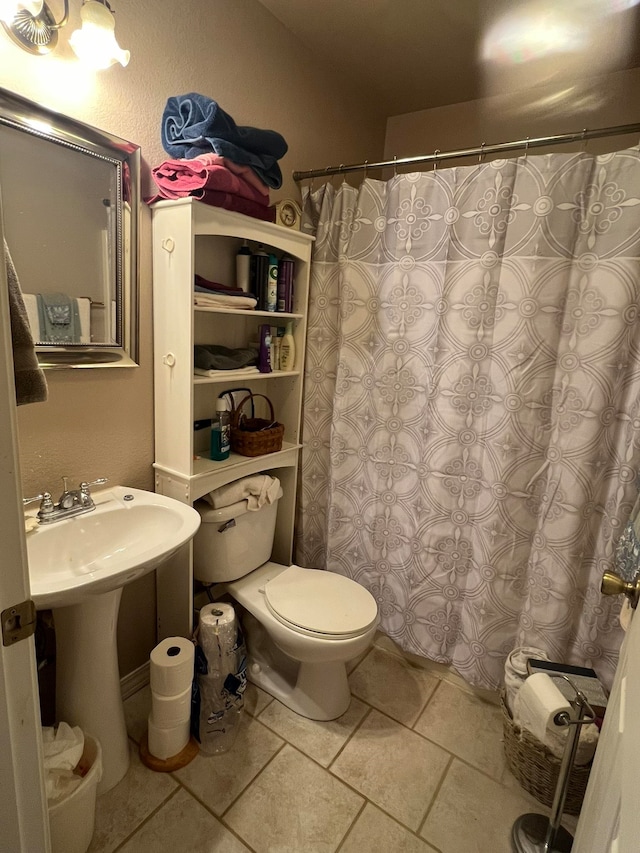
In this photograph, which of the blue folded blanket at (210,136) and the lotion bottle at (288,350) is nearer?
the blue folded blanket at (210,136)

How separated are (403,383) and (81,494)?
118 cm

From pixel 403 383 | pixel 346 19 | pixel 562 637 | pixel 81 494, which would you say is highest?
pixel 346 19

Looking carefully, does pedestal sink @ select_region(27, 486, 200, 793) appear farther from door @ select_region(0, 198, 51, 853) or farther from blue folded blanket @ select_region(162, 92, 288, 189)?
blue folded blanket @ select_region(162, 92, 288, 189)

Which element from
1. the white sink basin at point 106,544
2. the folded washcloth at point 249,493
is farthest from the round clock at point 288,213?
the white sink basin at point 106,544

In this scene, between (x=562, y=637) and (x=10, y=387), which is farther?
(x=562, y=637)

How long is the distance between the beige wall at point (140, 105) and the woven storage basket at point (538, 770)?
133cm

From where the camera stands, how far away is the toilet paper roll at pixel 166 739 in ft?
4.74

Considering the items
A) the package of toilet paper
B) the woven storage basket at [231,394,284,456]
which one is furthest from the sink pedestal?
the woven storage basket at [231,394,284,456]

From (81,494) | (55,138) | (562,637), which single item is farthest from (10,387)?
(562,637)

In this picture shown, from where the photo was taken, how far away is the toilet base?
1673mm

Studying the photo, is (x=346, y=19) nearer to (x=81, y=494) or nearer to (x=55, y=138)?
(x=55, y=138)

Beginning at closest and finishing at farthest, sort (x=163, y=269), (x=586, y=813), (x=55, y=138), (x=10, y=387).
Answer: (x=10, y=387) → (x=586, y=813) → (x=55, y=138) → (x=163, y=269)

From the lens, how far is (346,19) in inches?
65.9

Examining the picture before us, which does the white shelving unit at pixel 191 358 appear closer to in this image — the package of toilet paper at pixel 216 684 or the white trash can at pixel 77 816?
the package of toilet paper at pixel 216 684
